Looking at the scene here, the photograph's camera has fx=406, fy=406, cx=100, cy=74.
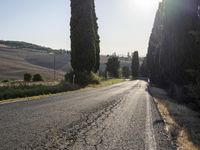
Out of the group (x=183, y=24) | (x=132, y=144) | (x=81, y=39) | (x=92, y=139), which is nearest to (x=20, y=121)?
(x=92, y=139)

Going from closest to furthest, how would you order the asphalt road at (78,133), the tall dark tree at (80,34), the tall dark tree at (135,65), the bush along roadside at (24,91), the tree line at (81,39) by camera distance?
the asphalt road at (78,133) < the bush along roadside at (24,91) < the tree line at (81,39) < the tall dark tree at (80,34) < the tall dark tree at (135,65)

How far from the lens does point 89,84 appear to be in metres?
49.3

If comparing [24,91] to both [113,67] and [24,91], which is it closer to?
[24,91]

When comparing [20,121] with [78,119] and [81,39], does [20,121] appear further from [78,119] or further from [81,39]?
[81,39]

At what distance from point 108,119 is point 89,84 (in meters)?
34.7

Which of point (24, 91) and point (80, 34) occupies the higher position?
point (80, 34)

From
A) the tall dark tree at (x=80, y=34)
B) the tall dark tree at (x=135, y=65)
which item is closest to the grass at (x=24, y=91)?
the tall dark tree at (x=80, y=34)

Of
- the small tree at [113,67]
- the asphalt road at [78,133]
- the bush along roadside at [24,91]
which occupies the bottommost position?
the asphalt road at [78,133]

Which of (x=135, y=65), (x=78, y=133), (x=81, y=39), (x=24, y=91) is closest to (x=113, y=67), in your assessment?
(x=135, y=65)

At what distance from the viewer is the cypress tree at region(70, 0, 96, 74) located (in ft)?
158

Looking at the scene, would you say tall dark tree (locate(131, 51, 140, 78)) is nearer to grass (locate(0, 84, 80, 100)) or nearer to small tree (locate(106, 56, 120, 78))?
small tree (locate(106, 56, 120, 78))

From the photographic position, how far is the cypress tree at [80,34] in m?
48.2

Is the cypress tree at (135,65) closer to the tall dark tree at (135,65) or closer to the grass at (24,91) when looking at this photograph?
the tall dark tree at (135,65)

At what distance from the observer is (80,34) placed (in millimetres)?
48281
